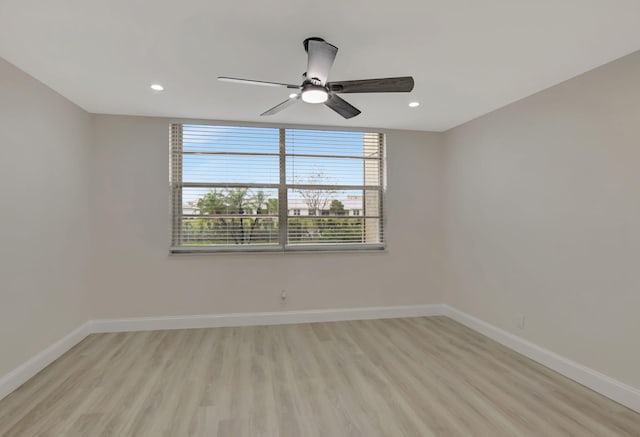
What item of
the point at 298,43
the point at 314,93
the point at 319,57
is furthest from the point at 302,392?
the point at 298,43

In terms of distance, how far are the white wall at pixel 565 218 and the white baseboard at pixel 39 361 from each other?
433 centimetres

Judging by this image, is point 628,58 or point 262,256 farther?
point 262,256

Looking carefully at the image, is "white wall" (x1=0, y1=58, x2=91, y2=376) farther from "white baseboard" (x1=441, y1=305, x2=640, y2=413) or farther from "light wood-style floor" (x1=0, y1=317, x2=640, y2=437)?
"white baseboard" (x1=441, y1=305, x2=640, y2=413)

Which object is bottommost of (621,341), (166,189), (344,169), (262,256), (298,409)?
(298,409)

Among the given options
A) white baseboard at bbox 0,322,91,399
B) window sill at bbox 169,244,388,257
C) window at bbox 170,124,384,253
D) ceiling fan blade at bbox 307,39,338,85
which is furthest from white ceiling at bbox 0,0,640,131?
white baseboard at bbox 0,322,91,399

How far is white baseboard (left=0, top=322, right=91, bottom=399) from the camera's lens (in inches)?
96.2

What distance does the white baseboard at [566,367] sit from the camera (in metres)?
2.31

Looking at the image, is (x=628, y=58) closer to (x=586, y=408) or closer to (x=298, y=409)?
(x=586, y=408)

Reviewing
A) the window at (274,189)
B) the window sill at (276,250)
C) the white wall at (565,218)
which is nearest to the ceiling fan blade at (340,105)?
the window at (274,189)

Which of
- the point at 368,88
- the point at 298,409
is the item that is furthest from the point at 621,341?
the point at 368,88

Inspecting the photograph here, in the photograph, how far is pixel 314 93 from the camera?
220cm

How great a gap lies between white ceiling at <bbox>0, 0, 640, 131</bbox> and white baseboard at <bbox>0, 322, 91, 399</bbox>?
2336mm

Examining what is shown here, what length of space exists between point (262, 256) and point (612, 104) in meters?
3.55

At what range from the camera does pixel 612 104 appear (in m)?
2.44
